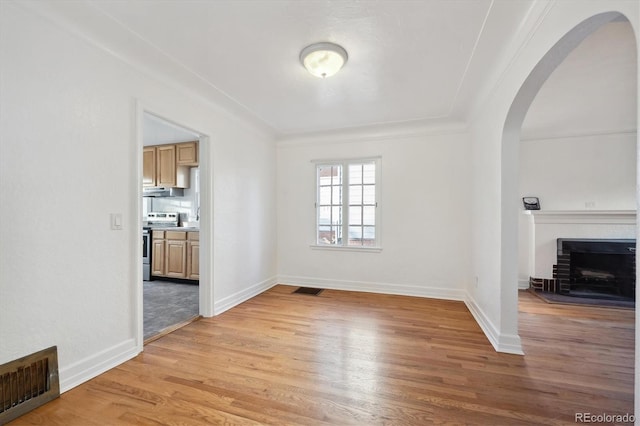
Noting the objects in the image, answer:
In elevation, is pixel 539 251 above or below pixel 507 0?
below

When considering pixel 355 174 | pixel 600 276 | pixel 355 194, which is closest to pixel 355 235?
pixel 355 194

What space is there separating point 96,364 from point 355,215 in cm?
339

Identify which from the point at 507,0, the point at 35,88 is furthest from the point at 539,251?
the point at 35,88

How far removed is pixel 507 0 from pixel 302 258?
383cm

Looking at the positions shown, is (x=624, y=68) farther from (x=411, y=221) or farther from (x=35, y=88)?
(x=35, y=88)

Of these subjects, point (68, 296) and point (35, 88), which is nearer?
point (35, 88)

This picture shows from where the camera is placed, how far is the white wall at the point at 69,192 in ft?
5.12

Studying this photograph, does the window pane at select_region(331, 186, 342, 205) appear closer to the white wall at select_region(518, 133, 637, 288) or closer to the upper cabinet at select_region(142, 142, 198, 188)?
the upper cabinet at select_region(142, 142, 198, 188)

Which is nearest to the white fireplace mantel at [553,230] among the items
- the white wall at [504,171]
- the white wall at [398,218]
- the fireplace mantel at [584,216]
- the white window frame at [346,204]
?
the fireplace mantel at [584,216]

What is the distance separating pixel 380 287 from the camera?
409cm

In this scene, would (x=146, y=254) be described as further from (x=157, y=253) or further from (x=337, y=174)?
(x=337, y=174)

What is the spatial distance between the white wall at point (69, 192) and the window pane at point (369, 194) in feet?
8.83

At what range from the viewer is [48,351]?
1701 millimetres

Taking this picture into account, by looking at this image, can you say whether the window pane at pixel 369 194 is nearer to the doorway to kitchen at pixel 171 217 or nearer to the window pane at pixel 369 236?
the window pane at pixel 369 236
